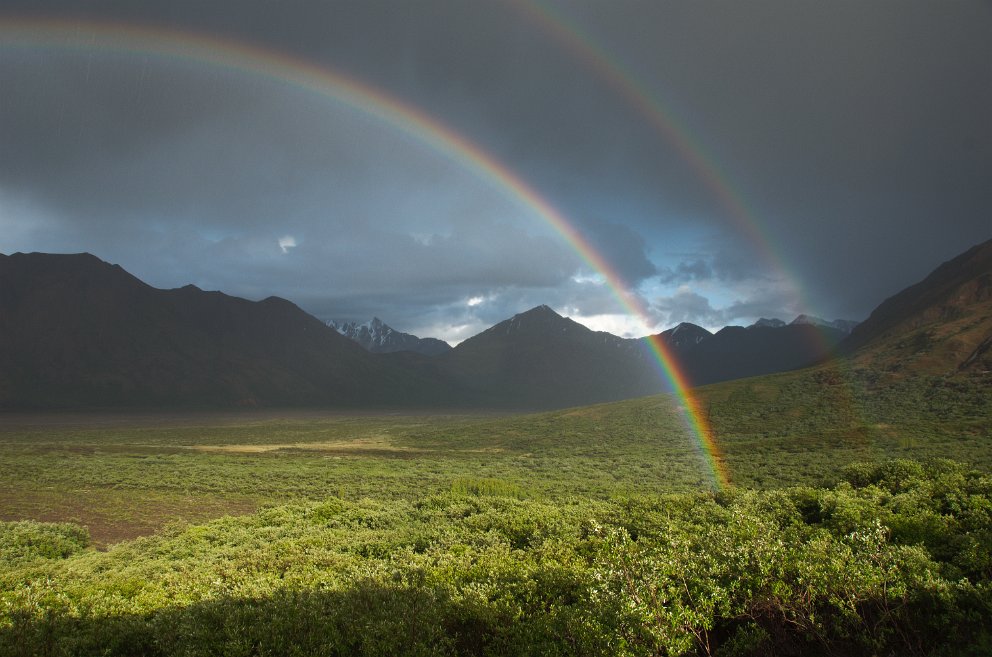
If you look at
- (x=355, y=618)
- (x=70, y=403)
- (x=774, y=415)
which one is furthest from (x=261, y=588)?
(x=70, y=403)

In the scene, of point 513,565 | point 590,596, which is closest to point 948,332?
point 513,565

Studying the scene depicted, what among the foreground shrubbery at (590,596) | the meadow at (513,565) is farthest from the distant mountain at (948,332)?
the foreground shrubbery at (590,596)

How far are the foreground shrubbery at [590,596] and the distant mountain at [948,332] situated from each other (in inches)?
3081

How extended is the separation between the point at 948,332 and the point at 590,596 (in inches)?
4132

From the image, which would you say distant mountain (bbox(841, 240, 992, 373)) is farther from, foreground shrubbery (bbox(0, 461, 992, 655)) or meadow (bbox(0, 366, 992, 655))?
foreground shrubbery (bbox(0, 461, 992, 655))

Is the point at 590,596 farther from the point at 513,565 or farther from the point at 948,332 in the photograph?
the point at 948,332

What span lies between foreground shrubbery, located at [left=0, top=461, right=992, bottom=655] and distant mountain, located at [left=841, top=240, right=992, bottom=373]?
78.3 m

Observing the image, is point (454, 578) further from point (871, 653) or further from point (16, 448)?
point (16, 448)

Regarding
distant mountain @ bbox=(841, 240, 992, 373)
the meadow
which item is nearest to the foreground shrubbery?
the meadow

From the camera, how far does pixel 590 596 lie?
775cm

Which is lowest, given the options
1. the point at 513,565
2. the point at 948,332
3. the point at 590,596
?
the point at 513,565

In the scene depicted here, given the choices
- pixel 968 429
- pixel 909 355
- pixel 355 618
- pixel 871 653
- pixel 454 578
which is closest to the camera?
pixel 871 653

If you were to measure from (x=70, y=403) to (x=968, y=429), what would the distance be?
737 ft

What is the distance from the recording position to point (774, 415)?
7262cm
